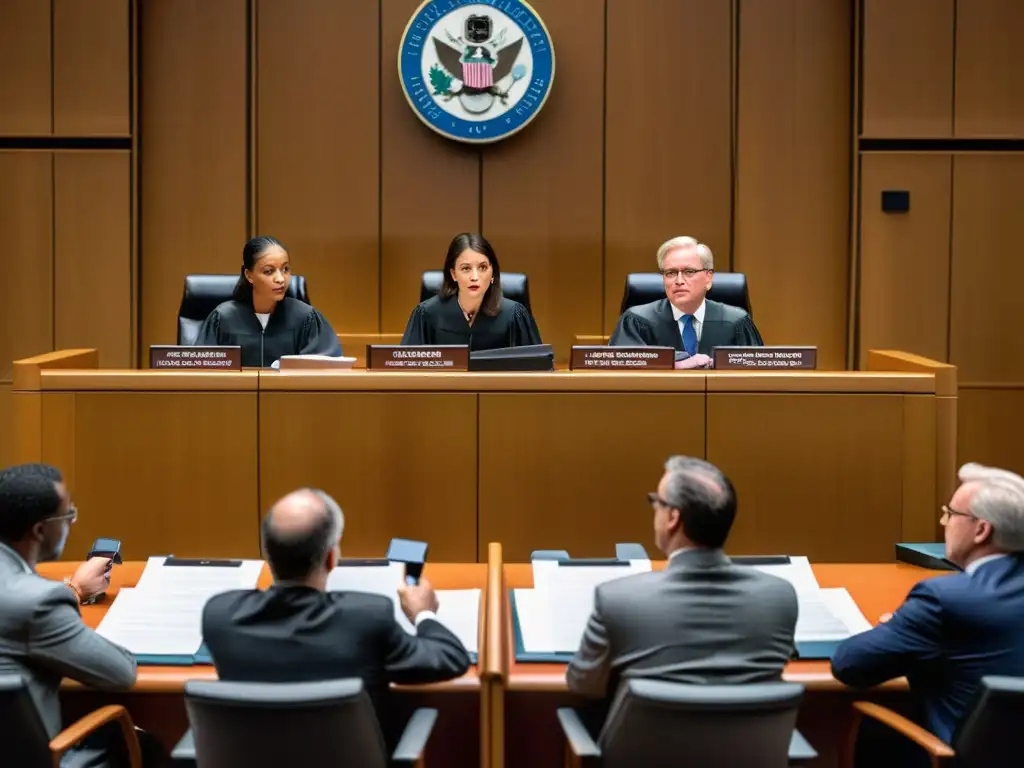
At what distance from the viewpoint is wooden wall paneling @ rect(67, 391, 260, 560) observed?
→ 3121mm

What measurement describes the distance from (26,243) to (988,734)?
5.38 m

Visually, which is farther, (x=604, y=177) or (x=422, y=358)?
(x=604, y=177)

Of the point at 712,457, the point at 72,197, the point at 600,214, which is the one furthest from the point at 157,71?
the point at 712,457

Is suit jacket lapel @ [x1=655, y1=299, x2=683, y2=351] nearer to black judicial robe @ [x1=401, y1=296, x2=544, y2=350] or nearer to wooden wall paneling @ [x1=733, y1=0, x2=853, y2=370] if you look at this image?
black judicial robe @ [x1=401, y1=296, x2=544, y2=350]

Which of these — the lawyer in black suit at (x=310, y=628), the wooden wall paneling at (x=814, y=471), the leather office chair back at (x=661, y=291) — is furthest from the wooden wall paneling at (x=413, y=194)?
the lawyer in black suit at (x=310, y=628)

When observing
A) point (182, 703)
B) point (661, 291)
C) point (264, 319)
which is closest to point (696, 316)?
point (661, 291)

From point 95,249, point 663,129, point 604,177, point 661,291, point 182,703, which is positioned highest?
point 663,129

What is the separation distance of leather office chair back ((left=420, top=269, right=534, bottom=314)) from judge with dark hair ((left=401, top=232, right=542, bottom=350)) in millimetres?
292

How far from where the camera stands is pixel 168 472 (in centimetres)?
312

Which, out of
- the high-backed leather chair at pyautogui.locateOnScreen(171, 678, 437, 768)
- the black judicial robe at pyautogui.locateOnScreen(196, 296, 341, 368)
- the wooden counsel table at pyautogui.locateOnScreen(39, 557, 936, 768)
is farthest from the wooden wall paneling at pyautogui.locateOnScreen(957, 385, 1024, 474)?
the high-backed leather chair at pyautogui.locateOnScreen(171, 678, 437, 768)

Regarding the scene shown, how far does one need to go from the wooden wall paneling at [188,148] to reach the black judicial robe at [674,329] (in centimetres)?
257

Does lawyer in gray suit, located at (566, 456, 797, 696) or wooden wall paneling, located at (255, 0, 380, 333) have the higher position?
wooden wall paneling, located at (255, 0, 380, 333)

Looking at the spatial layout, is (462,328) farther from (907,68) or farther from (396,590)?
(907,68)

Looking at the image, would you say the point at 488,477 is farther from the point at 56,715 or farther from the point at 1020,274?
the point at 1020,274
